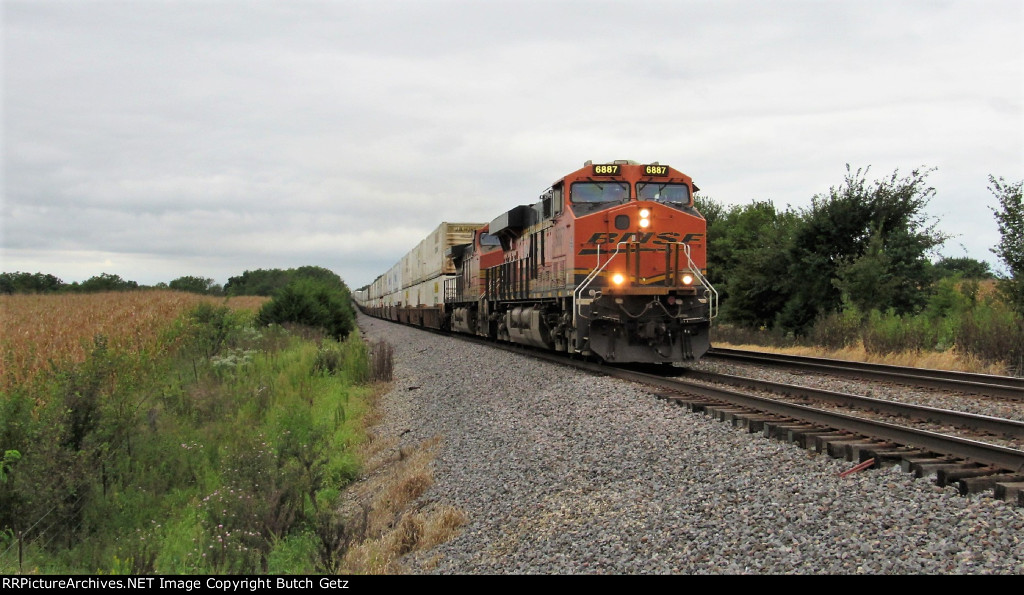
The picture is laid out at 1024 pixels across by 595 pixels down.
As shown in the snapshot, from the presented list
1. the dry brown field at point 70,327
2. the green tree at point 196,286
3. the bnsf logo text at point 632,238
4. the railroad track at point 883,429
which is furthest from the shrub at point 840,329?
the green tree at point 196,286

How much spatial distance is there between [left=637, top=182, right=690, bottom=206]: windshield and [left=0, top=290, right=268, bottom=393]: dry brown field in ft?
29.9

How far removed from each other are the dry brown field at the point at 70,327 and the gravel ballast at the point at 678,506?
269 inches

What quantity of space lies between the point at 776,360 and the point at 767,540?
11152mm

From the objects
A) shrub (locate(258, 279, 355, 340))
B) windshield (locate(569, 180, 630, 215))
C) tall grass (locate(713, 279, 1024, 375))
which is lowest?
tall grass (locate(713, 279, 1024, 375))

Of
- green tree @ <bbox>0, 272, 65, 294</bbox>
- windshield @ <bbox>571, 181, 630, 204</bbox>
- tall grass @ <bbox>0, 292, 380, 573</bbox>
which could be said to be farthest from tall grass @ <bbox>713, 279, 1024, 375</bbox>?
green tree @ <bbox>0, 272, 65, 294</bbox>

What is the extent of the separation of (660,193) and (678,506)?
9081 mm

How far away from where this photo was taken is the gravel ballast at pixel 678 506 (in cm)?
389

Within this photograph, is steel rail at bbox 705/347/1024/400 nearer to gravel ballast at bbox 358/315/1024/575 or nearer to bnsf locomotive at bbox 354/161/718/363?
bnsf locomotive at bbox 354/161/718/363

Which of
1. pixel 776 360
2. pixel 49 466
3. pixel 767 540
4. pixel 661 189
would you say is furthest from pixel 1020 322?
pixel 49 466

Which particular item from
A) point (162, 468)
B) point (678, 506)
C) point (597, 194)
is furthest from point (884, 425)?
point (162, 468)

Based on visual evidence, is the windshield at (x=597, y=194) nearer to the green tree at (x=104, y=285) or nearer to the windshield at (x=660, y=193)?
the windshield at (x=660, y=193)

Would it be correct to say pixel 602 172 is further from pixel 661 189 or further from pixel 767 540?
pixel 767 540

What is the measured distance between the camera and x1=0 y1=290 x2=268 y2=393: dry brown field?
434 inches

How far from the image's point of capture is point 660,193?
1327 centimetres
